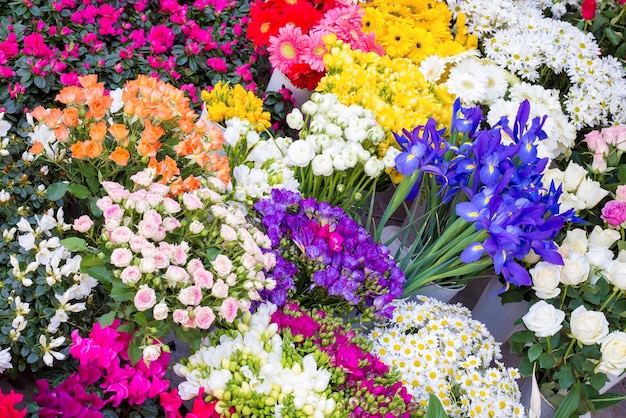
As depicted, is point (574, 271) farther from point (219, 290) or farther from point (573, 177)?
point (219, 290)

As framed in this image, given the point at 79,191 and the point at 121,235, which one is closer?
the point at 121,235

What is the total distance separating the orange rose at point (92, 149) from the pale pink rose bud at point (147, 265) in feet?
0.92

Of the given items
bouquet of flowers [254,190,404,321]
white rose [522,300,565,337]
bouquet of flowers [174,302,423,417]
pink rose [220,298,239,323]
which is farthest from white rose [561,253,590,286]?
pink rose [220,298,239,323]

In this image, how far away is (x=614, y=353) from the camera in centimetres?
158

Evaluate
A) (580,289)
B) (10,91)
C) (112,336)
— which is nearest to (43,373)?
(112,336)

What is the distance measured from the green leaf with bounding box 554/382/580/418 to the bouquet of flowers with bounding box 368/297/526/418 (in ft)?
Answer: 0.36

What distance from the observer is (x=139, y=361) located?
1.21 m

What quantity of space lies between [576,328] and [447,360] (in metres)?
0.38

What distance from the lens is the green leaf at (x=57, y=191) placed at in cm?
138

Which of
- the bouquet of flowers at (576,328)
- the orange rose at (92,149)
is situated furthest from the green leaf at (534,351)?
the orange rose at (92,149)

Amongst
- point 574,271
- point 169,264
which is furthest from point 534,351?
point 169,264

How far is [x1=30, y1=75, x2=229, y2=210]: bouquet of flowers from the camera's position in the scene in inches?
51.6

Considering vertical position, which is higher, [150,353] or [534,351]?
[150,353]

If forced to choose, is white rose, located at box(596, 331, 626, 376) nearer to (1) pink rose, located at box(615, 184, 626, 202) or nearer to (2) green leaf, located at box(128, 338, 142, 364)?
(1) pink rose, located at box(615, 184, 626, 202)
